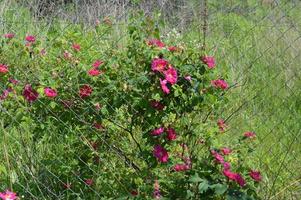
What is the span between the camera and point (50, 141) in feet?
9.99

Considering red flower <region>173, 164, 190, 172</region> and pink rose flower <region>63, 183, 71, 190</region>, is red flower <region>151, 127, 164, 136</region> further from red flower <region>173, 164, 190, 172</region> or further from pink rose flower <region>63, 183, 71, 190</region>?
pink rose flower <region>63, 183, 71, 190</region>

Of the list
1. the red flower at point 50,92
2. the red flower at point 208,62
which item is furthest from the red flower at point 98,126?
the red flower at point 208,62

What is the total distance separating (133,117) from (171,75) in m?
0.31

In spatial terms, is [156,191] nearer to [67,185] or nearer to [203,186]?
[203,186]

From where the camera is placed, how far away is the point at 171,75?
2.38m

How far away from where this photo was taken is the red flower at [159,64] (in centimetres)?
237

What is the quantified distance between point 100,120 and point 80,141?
0.18 meters

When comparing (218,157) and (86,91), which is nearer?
(218,157)

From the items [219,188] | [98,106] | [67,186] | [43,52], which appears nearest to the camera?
[219,188]

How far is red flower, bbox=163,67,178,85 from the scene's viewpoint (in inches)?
93.0

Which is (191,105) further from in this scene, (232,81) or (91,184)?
(232,81)

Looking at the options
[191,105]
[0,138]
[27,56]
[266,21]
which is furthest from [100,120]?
[266,21]

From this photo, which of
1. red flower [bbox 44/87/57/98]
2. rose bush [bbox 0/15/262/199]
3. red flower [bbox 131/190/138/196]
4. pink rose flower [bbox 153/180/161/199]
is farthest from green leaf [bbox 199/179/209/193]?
red flower [bbox 44/87/57/98]

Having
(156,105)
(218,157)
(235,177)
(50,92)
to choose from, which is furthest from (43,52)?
(235,177)
